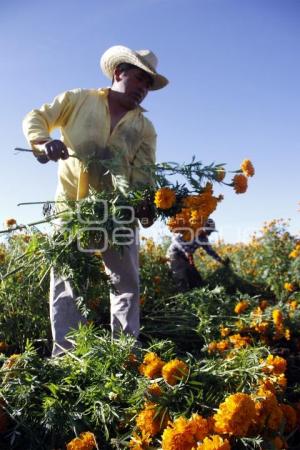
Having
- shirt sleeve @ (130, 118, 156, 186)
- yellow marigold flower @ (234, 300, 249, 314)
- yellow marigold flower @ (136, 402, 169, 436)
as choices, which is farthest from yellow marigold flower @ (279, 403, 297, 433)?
yellow marigold flower @ (234, 300, 249, 314)

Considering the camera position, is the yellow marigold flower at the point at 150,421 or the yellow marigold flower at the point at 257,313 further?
the yellow marigold flower at the point at 257,313

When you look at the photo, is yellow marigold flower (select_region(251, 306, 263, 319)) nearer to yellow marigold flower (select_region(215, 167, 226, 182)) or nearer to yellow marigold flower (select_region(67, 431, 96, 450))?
yellow marigold flower (select_region(215, 167, 226, 182))

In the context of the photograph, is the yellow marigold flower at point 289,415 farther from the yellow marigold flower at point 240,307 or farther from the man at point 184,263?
the man at point 184,263

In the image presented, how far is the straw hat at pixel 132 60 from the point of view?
279 cm

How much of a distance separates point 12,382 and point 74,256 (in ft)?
2.51

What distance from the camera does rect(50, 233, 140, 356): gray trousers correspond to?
2.69 meters

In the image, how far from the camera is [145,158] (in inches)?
118

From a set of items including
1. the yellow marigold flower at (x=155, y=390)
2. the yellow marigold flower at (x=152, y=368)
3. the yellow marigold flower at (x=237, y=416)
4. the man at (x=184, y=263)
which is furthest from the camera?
the man at (x=184, y=263)

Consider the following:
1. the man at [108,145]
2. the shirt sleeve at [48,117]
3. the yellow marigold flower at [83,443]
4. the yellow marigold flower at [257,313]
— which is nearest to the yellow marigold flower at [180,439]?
the yellow marigold flower at [83,443]

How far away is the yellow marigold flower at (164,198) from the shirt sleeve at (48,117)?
817 millimetres

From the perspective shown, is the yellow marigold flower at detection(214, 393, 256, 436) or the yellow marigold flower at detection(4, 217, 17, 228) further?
the yellow marigold flower at detection(4, 217, 17, 228)

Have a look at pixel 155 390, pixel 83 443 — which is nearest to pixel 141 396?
pixel 155 390

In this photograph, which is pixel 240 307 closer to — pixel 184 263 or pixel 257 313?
pixel 257 313

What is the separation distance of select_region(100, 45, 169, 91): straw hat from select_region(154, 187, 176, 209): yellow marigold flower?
981 millimetres
